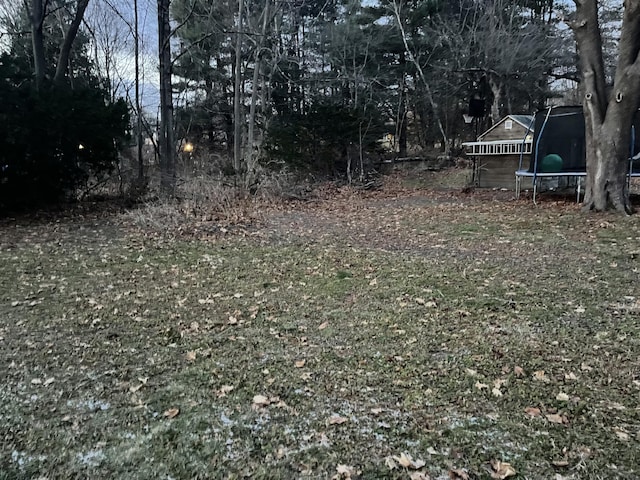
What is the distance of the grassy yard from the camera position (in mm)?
1647

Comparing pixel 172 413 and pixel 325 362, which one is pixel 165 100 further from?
pixel 172 413

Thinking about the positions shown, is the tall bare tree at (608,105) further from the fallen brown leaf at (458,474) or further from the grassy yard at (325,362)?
the fallen brown leaf at (458,474)

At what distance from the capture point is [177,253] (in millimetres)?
5027

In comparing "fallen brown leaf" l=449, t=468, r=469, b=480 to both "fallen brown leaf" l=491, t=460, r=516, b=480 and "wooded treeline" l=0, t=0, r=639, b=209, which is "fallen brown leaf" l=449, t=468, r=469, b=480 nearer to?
"fallen brown leaf" l=491, t=460, r=516, b=480

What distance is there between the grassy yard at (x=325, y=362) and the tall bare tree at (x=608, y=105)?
206 cm

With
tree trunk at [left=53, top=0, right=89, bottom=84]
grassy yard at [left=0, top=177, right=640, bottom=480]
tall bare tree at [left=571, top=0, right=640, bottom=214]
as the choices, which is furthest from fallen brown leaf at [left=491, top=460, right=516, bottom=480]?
tree trunk at [left=53, top=0, right=89, bottom=84]

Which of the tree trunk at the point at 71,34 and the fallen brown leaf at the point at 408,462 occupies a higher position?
the tree trunk at the point at 71,34

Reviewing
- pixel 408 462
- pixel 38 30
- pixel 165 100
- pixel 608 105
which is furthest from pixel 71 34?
pixel 408 462

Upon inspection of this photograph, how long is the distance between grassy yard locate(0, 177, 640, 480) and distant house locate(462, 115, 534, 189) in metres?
6.71

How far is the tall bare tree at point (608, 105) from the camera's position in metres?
6.27

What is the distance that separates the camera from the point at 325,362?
2.41 meters

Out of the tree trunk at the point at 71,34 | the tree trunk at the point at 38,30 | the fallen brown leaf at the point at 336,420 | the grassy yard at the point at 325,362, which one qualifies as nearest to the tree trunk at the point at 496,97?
the grassy yard at the point at 325,362

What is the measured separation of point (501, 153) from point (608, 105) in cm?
481

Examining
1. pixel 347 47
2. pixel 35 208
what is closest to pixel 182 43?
pixel 347 47
